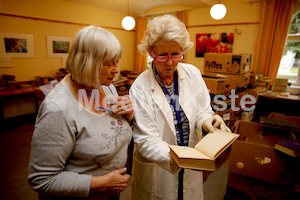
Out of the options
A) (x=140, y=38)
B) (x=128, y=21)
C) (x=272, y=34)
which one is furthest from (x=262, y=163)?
(x=140, y=38)

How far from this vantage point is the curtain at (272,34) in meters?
3.92

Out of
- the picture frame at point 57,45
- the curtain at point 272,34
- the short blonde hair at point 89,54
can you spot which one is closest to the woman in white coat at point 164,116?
the short blonde hair at point 89,54

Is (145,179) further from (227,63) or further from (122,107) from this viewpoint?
(227,63)

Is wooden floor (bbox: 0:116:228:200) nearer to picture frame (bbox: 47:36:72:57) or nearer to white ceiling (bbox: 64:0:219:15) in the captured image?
picture frame (bbox: 47:36:72:57)

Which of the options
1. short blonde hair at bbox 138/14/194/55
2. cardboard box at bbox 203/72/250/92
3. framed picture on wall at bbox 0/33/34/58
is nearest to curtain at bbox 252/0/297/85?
cardboard box at bbox 203/72/250/92

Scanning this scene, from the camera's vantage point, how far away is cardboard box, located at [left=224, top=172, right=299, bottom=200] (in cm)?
145

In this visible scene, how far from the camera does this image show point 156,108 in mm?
1206

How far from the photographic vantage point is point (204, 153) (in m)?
0.91

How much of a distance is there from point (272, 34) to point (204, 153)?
435cm

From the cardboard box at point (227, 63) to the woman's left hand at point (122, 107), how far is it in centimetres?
191

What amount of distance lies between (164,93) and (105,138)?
54 centimetres

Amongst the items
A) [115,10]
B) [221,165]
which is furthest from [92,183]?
[115,10]

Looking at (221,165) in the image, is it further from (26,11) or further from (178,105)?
(26,11)

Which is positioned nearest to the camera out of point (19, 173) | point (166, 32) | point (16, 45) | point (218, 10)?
point (166, 32)
